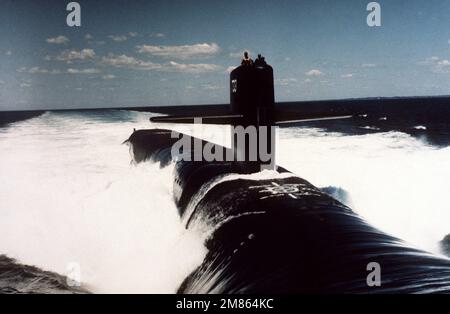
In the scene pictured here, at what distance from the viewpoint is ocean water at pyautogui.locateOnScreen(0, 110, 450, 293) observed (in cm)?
589

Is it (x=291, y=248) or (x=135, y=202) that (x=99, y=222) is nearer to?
(x=135, y=202)

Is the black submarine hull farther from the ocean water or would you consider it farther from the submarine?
the ocean water

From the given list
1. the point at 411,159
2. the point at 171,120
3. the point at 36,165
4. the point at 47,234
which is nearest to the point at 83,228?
the point at 47,234

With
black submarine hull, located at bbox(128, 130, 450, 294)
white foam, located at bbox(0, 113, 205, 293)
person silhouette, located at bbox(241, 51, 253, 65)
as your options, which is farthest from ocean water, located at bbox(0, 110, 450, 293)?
person silhouette, located at bbox(241, 51, 253, 65)

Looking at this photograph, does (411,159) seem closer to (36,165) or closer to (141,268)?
(141,268)

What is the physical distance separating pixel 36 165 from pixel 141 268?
10.2m

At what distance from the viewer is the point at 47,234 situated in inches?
293

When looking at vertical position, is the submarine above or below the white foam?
above

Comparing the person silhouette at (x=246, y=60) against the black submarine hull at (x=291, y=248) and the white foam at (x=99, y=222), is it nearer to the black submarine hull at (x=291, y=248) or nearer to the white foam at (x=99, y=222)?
the black submarine hull at (x=291, y=248)

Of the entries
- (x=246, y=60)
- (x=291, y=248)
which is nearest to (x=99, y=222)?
(x=246, y=60)

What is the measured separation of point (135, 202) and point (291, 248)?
6.18m

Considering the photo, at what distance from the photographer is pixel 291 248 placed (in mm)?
3592

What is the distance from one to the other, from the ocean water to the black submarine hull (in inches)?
19.9
